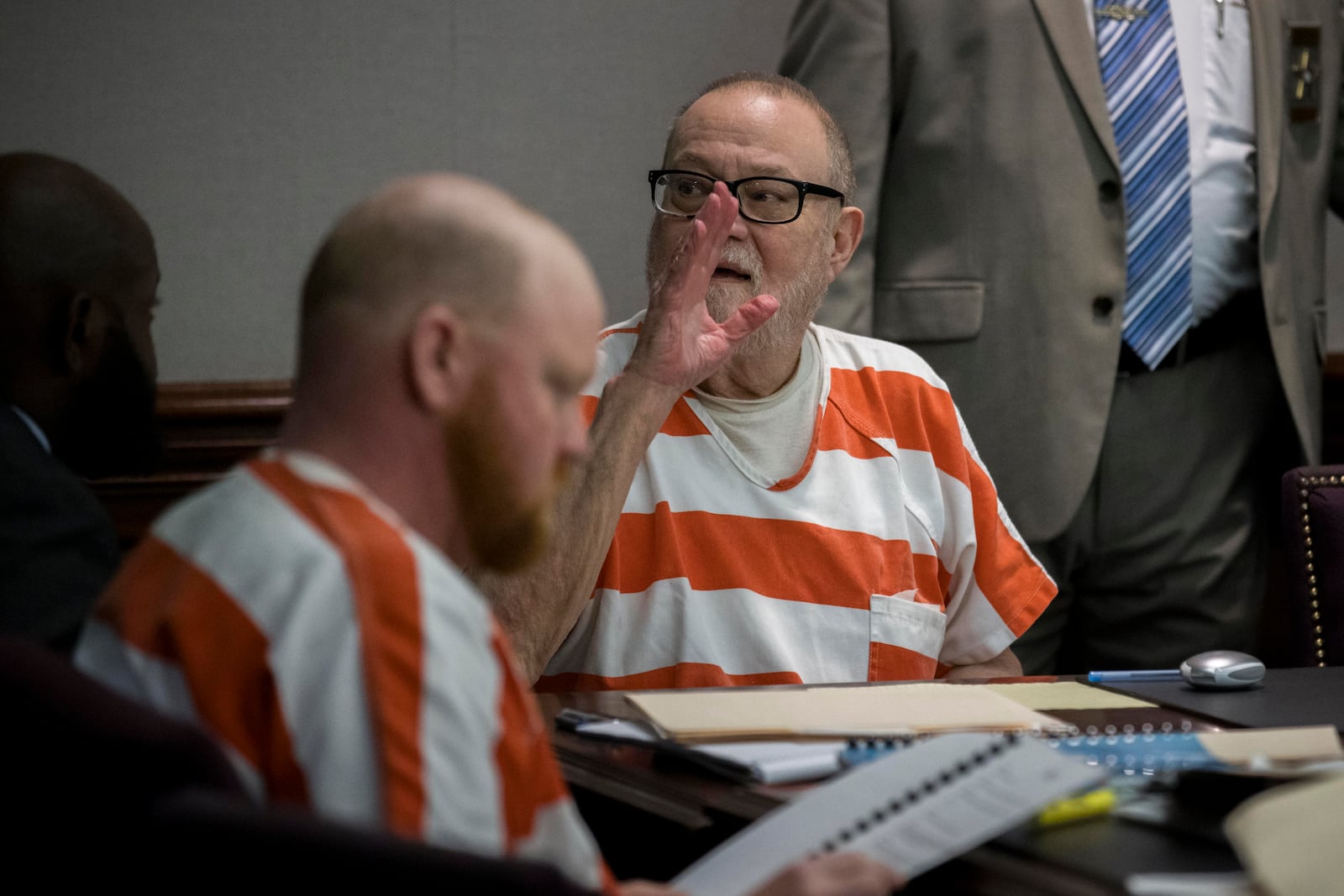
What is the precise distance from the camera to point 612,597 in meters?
1.46

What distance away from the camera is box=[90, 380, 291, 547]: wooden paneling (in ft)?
8.02

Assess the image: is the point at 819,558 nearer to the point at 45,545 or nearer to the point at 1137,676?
the point at 1137,676

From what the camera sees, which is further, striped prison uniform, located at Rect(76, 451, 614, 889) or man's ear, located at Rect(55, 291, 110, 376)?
man's ear, located at Rect(55, 291, 110, 376)

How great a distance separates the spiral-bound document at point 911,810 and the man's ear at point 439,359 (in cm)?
28

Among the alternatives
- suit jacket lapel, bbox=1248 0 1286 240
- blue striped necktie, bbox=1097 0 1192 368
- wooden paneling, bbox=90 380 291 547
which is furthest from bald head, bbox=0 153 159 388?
suit jacket lapel, bbox=1248 0 1286 240

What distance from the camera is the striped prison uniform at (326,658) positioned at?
57 cm

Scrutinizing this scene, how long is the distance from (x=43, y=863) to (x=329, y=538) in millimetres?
160

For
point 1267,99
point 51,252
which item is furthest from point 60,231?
point 1267,99

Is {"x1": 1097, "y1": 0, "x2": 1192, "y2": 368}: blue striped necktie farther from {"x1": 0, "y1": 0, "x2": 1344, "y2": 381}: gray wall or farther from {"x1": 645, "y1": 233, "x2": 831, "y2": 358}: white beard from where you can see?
{"x1": 0, "y1": 0, "x2": 1344, "y2": 381}: gray wall

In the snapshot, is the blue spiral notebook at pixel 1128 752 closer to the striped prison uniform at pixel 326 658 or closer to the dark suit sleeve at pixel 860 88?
the striped prison uniform at pixel 326 658

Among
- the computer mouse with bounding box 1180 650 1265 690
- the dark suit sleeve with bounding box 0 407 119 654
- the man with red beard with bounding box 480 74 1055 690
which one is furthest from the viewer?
the man with red beard with bounding box 480 74 1055 690

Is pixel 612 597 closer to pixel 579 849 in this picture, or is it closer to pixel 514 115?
pixel 579 849

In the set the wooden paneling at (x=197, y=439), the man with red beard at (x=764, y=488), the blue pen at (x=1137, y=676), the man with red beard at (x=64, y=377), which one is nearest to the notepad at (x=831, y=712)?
the blue pen at (x=1137, y=676)

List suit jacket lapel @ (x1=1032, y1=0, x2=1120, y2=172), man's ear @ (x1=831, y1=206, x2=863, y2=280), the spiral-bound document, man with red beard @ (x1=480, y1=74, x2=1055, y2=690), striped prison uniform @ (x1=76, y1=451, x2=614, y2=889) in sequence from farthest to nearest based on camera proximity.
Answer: suit jacket lapel @ (x1=1032, y1=0, x2=1120, y2=172) → man's ear @ (x1=831, y1=206, x2=863, y2=280) → man with red beard @ (x1=480, y1=74, x2=1055, y2=690) → the spiral-bound document → striped prison uniform @ (x1=76, y1=451, x2=614, y2=889)
